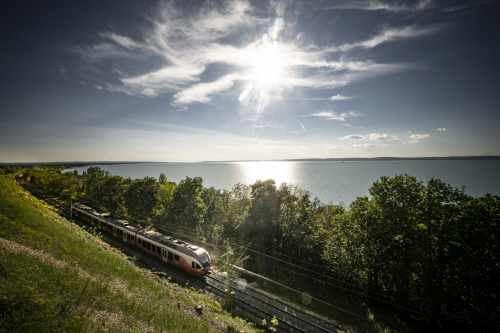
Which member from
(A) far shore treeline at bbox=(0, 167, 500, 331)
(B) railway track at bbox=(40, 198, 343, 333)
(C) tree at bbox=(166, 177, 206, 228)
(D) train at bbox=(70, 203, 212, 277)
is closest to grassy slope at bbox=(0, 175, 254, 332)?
(B) railway track at bbox=(40, 198, 343, 333)

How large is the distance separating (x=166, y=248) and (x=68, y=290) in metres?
19.7

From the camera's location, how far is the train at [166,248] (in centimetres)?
2712

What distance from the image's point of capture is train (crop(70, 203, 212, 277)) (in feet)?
89.0

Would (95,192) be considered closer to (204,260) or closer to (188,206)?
(188,206)

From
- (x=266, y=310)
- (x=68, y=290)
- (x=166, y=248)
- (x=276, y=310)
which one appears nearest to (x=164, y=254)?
(x=166, y=248)

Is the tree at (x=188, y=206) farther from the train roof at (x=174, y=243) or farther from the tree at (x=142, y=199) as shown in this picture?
the tree at (x=142, y=199)

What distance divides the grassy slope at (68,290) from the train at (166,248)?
7619 mm

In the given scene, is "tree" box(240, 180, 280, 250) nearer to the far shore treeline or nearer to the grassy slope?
the far shore treeline

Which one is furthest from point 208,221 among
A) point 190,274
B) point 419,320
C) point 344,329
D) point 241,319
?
point 419,320

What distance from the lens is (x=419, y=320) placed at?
76.6 ft

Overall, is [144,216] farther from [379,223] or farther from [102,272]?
[379,223]

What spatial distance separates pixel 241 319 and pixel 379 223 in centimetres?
1657

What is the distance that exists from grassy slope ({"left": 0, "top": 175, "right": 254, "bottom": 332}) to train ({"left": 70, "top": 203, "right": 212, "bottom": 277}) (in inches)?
300

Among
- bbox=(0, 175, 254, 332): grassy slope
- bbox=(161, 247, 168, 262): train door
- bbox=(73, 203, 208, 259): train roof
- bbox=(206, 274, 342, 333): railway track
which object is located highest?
bbox=(0, 175, 254, 332): grassy slope
